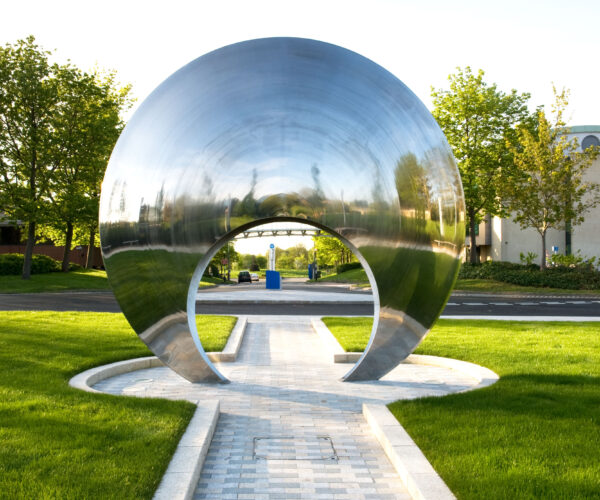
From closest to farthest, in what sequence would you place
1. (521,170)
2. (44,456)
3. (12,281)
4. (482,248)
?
(44,456)
(12,281)
(521,170)
(482,248)

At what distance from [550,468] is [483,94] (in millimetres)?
36881

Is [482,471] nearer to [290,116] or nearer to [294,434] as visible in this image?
[294,434]

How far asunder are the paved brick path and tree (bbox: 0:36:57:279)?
2578 centimetres

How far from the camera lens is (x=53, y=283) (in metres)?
32.7

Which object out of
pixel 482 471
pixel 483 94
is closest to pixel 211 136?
pixel 482 471

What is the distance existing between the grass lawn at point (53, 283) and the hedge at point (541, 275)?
22.2m

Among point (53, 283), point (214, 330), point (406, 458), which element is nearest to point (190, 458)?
point (406, 458)

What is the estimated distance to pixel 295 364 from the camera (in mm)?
10688

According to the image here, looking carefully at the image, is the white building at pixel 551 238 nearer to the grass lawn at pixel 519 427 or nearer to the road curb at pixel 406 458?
the grass lawn at pixel 519 427

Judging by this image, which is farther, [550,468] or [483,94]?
[483,94]

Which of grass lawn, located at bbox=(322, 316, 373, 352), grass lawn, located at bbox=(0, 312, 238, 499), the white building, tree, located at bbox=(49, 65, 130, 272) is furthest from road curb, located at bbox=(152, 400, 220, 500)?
the white building

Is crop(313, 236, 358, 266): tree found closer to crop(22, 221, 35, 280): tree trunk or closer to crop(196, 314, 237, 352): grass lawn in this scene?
crop(22, 221, 35, 280): tree trunk

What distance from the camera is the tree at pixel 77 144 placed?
33.8 meters

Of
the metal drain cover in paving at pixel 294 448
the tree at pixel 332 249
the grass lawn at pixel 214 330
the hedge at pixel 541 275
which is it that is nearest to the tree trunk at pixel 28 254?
the grass lawn at pixel 214 330
